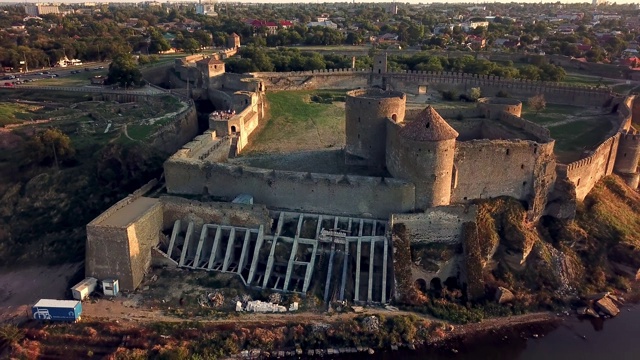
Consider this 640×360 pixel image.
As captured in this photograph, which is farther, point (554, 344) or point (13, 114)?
point (13, 114)

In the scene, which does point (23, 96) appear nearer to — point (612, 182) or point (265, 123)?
point (265, 123)

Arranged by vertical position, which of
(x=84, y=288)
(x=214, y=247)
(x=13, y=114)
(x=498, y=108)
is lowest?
(x=84, y=288)

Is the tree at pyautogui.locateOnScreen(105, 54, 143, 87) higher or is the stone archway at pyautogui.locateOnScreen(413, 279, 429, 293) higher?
the tree at pyautogui.locateOnScreen(105, 54, 143, 87)

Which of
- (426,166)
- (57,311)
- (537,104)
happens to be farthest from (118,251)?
(537,104)

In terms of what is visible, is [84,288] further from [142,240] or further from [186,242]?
[186,242]

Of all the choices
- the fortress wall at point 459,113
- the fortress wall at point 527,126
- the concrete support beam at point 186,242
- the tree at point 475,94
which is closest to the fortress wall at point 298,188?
the concrete support beam at point 186,242

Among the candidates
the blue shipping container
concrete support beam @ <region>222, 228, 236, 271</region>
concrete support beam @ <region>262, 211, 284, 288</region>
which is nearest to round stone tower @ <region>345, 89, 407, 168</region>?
concrete support beam @ <region>262, 211, 284, 288</region>

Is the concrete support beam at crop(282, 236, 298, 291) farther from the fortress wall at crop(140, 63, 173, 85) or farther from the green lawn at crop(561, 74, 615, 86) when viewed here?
the green lawn at crop(561, 74, 615, 86)

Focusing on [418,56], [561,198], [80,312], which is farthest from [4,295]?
[418,56]
